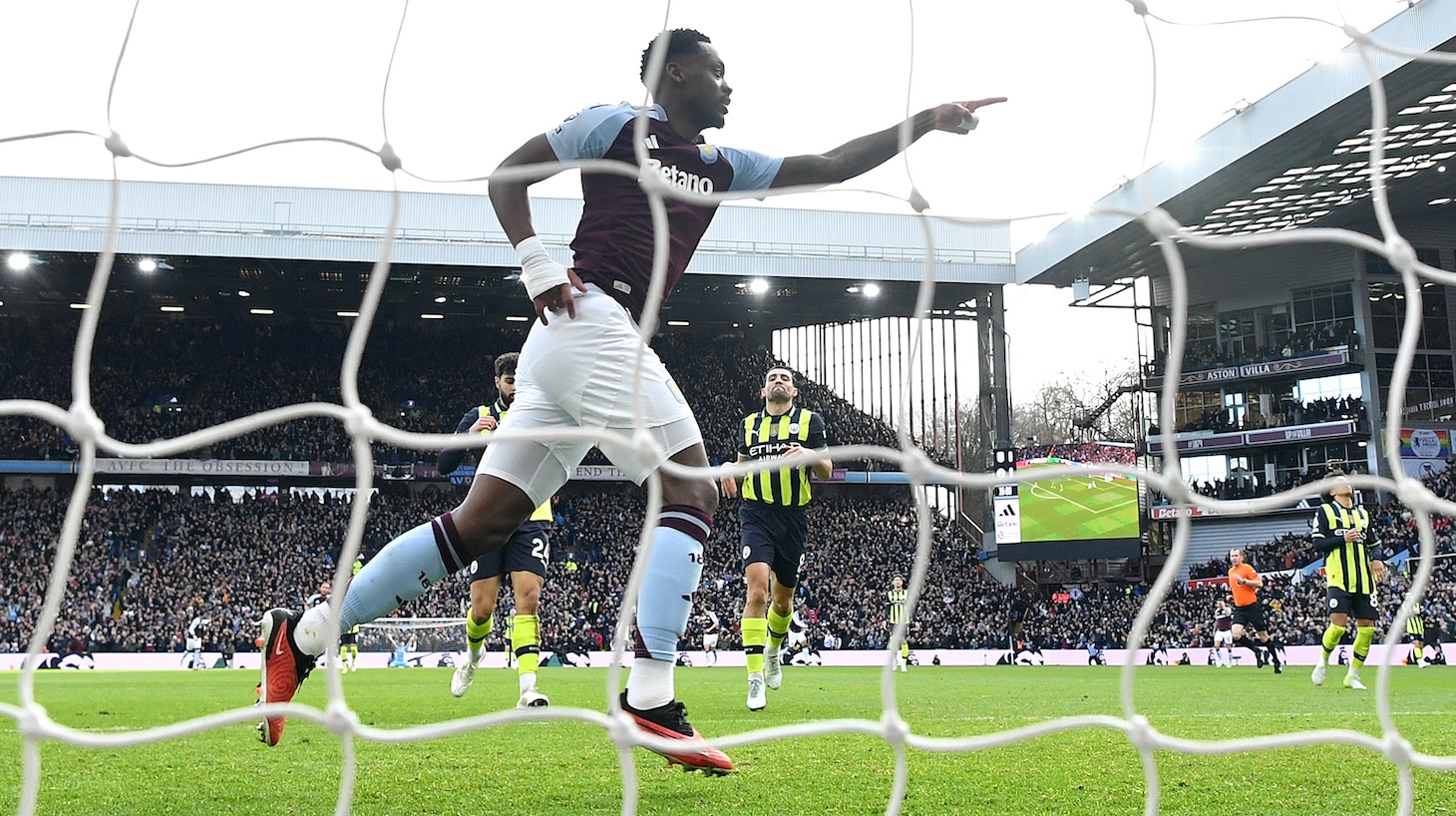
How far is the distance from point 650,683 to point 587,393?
0.75 metres

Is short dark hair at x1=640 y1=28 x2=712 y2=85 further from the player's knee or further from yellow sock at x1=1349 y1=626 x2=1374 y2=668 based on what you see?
yellow sock at x1=1349 y1=626 x2=1374 y2=668

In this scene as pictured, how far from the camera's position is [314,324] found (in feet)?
112

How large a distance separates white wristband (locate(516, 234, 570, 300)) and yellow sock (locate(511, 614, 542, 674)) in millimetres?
3747

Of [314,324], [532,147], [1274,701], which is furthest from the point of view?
[314,324]

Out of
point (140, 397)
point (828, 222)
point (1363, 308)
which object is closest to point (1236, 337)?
point (1363, 308)

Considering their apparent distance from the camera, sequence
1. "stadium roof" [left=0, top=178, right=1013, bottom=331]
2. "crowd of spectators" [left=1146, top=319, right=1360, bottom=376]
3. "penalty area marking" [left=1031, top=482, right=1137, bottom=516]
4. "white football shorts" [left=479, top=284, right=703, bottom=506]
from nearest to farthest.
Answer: "white football shorts" [left=479, top=284, right=703, bottom=506]
"penalty area marking" [left=1031, top=482, right=1137, bottom=516]
"stadium roof" [left=0, top=178, right=1013, bottom=331]
"crowd of spectators" [left=1146, top=319, right=1360, bottom=376]

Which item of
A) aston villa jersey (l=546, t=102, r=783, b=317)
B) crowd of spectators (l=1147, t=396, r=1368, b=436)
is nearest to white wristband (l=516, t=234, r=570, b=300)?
aston villa jersey (l=546, t=102, r=783, b=317)

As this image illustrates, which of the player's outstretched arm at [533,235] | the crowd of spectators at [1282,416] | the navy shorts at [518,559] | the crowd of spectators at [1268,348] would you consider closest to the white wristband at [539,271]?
the player's outstretched arm at [533,235]

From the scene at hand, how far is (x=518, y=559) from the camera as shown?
6.69m

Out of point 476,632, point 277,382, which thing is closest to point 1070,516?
point 277,382

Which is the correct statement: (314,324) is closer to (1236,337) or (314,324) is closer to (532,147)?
(1236,337)

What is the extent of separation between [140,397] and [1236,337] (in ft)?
104

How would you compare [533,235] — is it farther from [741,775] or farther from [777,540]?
[777,540]

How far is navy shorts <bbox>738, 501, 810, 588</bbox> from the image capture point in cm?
681
